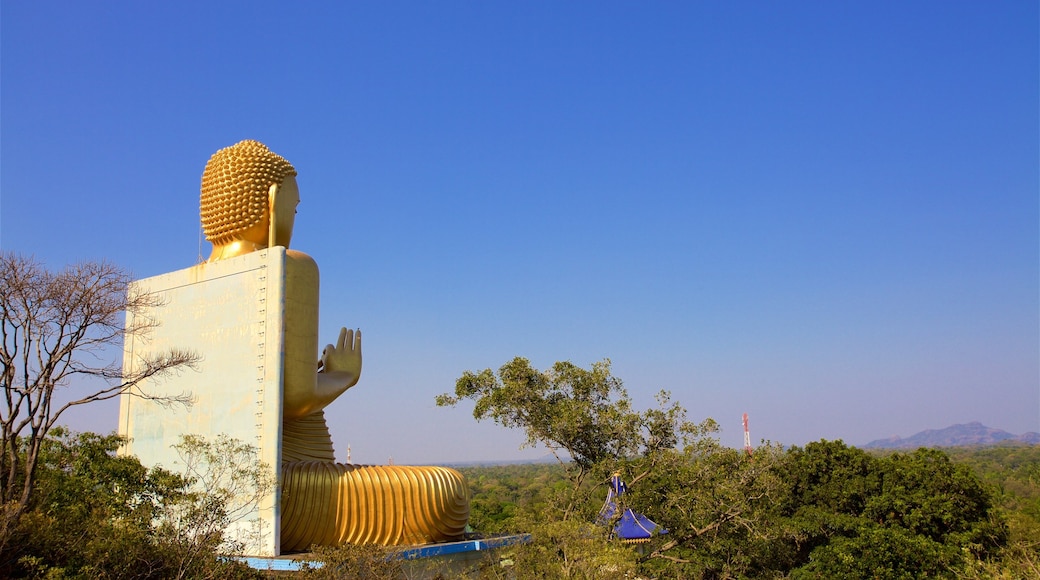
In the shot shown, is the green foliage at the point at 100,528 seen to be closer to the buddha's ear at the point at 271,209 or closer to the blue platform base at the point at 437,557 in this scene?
the blue platform base at the point at 437,557

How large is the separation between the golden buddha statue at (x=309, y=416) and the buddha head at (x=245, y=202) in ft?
0.06

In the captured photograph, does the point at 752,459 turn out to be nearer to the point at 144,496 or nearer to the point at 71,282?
the point at 144,496

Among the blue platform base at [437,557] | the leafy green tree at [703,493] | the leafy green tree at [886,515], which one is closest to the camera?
the blue platform base at [437,557]

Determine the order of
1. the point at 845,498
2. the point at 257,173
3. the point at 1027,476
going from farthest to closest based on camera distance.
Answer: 1. the point at 1027,476
2. the point at 845,498
3. the point at 257,173

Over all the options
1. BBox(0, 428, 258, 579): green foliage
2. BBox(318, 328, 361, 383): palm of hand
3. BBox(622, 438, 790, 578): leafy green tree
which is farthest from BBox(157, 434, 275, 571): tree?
BBox(622, 438, 790, 578): leafy green tree

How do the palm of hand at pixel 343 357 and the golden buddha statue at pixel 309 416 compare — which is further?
the palm of hand at pixel 343 357

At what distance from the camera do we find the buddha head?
643 inches

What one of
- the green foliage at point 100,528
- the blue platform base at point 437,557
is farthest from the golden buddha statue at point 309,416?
the green foliage at point 100,528

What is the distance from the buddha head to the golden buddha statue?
0.8 inches

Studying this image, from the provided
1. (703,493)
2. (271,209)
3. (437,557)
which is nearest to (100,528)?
(437,557)

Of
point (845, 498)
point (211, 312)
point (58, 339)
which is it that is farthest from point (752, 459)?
point (58, 339)

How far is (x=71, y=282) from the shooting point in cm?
1170

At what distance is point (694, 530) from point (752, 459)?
5.87ft

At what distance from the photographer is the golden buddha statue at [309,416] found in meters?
14.1
